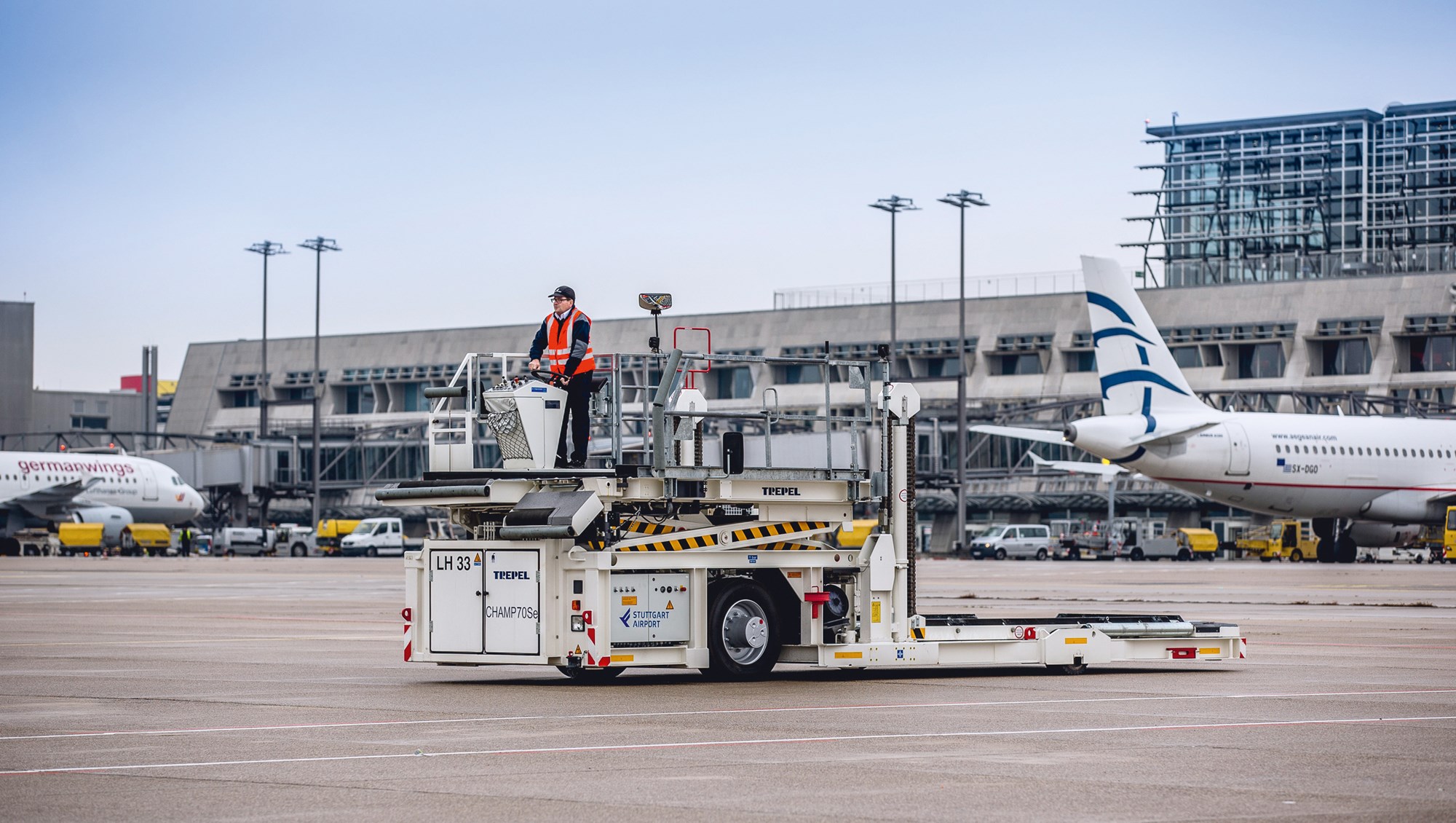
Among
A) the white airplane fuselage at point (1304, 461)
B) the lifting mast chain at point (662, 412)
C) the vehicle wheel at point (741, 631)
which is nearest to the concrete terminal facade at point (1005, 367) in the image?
the white airplane fuselage at point (1304, 461)

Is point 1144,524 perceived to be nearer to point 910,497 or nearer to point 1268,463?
point 1268,463

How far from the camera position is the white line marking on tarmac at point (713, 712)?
13.1 metres

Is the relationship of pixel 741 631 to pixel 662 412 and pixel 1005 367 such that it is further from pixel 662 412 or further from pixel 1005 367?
pixel 1005 367

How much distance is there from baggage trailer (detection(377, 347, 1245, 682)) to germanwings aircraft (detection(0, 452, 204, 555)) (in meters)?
70.7

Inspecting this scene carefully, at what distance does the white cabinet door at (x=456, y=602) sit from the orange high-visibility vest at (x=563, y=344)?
6.62 feet

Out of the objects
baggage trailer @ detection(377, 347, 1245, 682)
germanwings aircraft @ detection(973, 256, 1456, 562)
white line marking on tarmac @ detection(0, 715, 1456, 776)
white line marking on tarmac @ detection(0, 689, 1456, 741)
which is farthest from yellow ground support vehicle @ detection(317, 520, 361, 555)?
white line marking on tarmac @ detection(0, 715, 1456, 776)

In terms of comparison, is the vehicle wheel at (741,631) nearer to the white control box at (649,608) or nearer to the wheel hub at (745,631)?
the wheel hub at (745,631)

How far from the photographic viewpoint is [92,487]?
85.4m

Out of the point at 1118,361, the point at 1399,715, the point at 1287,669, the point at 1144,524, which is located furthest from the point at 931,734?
the point at 1144,524

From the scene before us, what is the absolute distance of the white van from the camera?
8638cm

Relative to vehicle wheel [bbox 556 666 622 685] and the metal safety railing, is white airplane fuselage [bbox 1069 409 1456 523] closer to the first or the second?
the metal safety railing

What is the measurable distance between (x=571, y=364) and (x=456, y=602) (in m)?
2.57

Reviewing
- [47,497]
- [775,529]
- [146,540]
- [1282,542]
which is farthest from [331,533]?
[775,529]

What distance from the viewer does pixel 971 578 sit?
5409 cm
